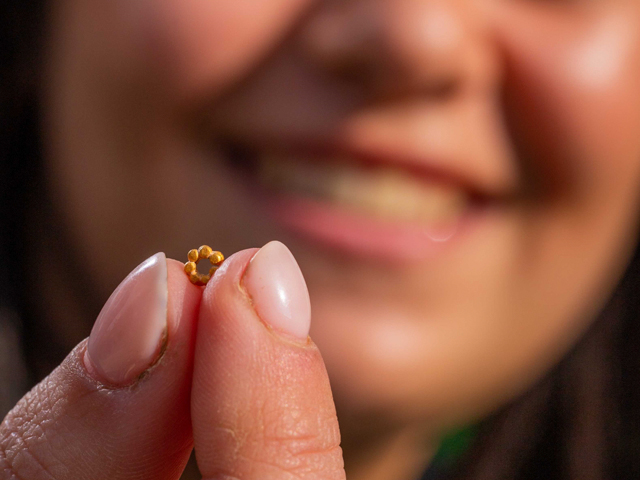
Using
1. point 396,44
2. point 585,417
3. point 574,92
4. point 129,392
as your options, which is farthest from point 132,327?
point 585,417

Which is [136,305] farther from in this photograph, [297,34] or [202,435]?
[297,34]

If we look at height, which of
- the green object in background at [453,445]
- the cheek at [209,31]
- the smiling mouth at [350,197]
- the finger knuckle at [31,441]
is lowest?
the green object in background at [453,445]

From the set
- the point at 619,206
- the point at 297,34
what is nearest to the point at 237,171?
the point at 297,34

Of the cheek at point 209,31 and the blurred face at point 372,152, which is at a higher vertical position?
the cheek at point 209,31

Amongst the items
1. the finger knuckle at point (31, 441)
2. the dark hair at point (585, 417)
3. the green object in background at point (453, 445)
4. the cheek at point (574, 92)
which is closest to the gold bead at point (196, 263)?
the finger knuckle at point (31, 441)

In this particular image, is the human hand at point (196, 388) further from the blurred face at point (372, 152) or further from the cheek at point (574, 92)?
the cheek at point (574, 92)

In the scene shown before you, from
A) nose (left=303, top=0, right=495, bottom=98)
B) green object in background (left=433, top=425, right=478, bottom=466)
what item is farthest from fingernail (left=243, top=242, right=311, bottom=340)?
green object in background (left=433, top=425, right=478, bottom=466)

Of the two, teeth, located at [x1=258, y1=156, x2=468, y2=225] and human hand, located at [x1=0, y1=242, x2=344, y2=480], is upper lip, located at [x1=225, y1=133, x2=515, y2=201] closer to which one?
teeth, located at [x1=258, y1=156, x2=468, y2=225]
